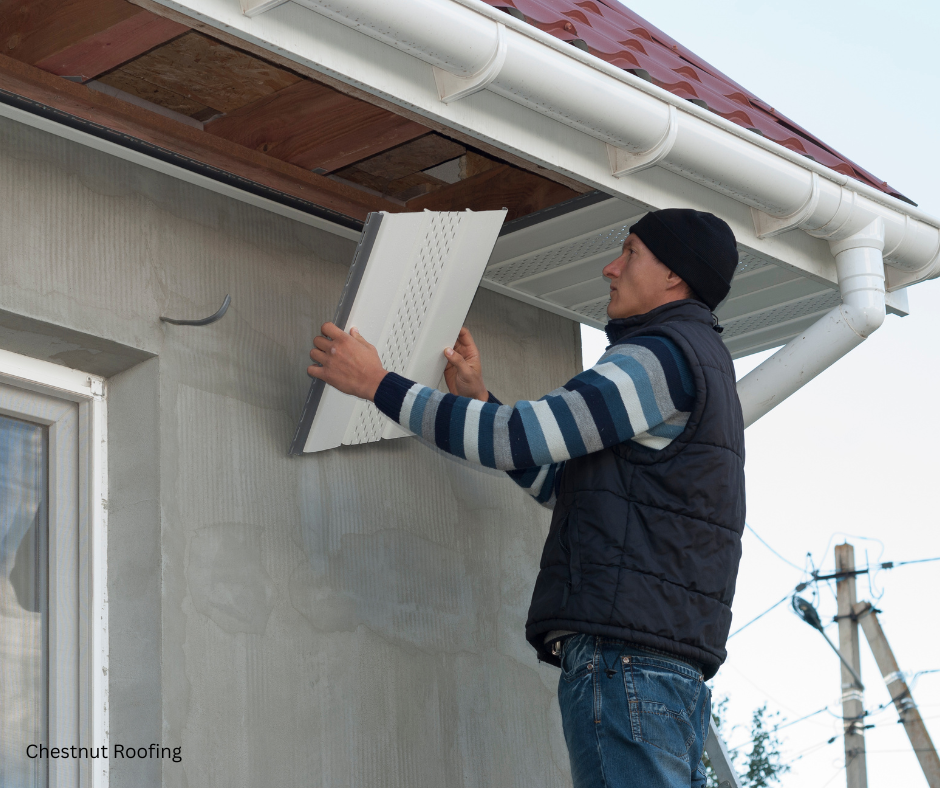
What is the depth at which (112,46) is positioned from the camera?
2.79 m

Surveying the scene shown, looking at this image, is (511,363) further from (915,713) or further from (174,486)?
(915,713)

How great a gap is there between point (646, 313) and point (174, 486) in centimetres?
109

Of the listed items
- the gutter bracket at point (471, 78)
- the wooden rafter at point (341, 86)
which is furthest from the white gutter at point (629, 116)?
the wooden rafter at point (341, 86)

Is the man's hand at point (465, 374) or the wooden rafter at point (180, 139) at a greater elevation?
the wooden rafter at point (180, 139)

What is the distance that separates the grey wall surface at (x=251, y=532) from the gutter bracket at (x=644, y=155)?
80cm

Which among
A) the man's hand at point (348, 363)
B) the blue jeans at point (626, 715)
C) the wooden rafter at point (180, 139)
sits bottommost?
the blue jeans at point (626, 715)

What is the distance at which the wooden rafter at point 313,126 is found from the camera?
315cm

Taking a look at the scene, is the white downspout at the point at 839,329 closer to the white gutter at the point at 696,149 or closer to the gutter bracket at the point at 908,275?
the white gutter at the point at 696,149

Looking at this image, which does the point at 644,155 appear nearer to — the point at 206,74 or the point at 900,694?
the point at 206,74

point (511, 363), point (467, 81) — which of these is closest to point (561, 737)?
point (511, 363)

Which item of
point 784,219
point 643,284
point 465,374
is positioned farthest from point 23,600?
point 784,219

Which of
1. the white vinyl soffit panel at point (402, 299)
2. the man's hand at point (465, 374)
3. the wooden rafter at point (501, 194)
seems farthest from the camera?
the wooden rafter at point (501, 194)

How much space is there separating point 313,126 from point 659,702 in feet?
5.33

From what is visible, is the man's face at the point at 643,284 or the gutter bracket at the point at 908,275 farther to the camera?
the gutter bracket at the point at 908,275
